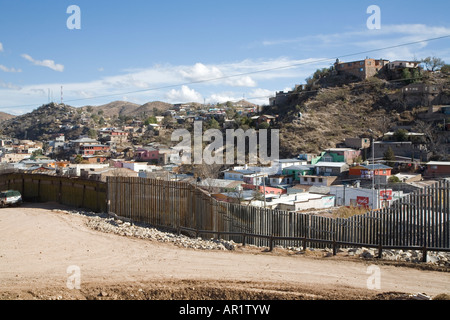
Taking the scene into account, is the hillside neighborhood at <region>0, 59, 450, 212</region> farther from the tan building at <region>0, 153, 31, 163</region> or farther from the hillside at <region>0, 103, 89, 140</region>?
the hillside at <region>0, 103, 89, 140</region>

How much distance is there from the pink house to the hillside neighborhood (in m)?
0.15

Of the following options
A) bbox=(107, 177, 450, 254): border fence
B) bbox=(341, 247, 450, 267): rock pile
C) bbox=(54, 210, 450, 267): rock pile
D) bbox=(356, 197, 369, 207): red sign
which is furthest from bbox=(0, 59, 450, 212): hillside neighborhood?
bbox=(341, 247, 450, 267): rock pile

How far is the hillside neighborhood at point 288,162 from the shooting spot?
27031 millimetres

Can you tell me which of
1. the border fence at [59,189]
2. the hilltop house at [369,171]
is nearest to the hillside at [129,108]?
the hilltop house at [369,171]

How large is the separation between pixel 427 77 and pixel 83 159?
56.9 metres

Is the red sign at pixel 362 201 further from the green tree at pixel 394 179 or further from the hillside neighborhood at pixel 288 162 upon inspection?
the green tree at pixel 394 179

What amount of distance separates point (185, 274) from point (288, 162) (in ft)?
120

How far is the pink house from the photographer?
185 feet

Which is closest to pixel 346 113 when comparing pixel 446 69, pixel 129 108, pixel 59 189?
pixel 446 69

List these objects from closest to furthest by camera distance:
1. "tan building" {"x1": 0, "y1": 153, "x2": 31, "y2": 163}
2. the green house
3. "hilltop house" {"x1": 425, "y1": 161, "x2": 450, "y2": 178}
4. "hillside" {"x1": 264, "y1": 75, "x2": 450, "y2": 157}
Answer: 1. "hilltop house" {"x1": 425, "y1": 161, "x2": 450, "y2": 178}
2. the green house
3. "hillside" {"x1": 264, "y1": 75, "x2": 450, "y2": 157}
4. "tan building" {"x1": 0, "y1": 153, "x2": 31, "y2": 163}

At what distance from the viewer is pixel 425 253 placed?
841 centimetres

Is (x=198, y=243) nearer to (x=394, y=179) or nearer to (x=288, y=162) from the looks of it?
(x=394, y=179)
